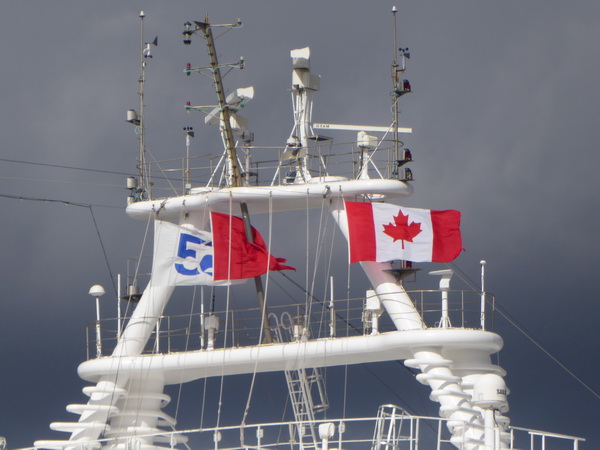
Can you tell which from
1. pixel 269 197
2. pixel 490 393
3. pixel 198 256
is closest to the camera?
pixel 490 393

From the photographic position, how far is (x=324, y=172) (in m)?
50.9

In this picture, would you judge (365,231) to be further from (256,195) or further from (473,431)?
(473,431)

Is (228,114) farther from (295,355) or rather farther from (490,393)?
(490,393)

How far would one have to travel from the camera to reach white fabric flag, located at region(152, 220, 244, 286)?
5147 cm

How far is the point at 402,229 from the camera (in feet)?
163

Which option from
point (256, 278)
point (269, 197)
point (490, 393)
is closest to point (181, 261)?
point (256, 278)

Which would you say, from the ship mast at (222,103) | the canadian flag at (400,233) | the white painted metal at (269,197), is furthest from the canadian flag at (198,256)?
the canadian flag at (400,233)

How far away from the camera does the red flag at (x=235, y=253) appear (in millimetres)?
50906

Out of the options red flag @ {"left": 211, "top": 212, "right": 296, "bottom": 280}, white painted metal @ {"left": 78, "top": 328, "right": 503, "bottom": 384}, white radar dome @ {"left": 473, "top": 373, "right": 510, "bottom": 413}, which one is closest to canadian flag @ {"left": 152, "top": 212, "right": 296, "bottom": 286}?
red flag @ {"left": 211, "top": 212, "right": 296, "bottom": 280}

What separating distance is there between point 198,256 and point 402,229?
6.57 meters

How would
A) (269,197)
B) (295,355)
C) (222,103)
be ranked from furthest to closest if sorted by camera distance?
(222,103) → (269,197) → (295,355)

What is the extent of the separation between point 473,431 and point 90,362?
494 inches

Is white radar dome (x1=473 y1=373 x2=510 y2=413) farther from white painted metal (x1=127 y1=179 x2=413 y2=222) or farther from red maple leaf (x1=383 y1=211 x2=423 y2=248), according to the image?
white painted metal (x1=127 y1=179 x2=413 y2=222)

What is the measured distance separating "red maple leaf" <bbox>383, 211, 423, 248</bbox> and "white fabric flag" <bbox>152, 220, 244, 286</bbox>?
5781 millimetres
